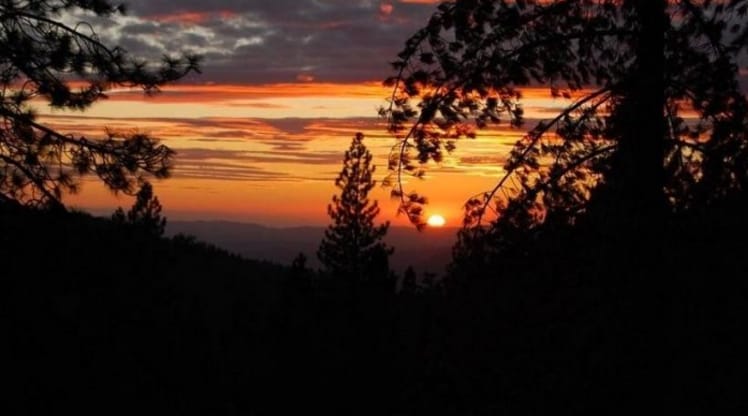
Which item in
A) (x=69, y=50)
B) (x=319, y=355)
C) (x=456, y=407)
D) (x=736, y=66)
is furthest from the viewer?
(x=319, y=355)

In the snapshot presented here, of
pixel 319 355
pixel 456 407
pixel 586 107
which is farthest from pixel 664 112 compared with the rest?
pixel 319 355

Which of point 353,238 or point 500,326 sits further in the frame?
point 353,238

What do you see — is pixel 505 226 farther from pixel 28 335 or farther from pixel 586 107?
pixel 28 335

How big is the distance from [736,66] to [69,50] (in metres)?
8.68

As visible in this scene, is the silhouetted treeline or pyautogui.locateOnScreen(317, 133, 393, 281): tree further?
pyautogui.locateOnScreen(317, 133, 393, 281): tree

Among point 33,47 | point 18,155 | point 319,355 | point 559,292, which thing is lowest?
point 319,355

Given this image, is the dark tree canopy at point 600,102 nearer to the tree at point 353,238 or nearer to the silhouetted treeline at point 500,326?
the silhouetted treeline at point 500,326

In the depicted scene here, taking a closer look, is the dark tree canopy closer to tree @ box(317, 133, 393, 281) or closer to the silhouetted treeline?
the silhouetted treeline

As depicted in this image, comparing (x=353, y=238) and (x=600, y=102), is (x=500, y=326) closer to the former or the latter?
(x=600, y=102)

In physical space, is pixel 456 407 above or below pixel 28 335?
below

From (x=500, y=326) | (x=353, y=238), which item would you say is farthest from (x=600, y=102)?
(x=353, y=238)

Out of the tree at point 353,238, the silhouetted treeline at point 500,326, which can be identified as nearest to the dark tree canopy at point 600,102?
the silhouetted treeline at point 500,326

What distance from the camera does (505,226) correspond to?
1102 centimetres

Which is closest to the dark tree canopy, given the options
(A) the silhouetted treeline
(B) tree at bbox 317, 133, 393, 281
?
(A) the silhouetted treeline
